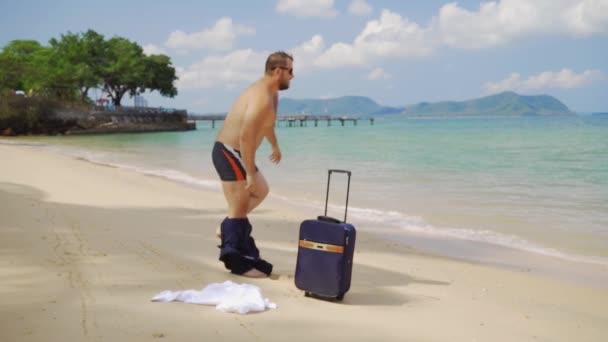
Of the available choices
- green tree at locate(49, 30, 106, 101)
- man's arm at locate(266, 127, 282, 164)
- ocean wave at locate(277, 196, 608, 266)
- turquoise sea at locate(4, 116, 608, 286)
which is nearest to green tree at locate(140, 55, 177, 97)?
green tree at locate(49, 30, 106, 101)

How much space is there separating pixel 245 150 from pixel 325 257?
894 millimetres

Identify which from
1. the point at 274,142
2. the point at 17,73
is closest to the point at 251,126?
the point at 274,142

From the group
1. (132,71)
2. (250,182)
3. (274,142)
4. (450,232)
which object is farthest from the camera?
(132,71)

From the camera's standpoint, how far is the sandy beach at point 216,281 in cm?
304

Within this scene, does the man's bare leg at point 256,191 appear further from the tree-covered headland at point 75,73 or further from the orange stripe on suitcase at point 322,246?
the tree-covered headland at point 75,73

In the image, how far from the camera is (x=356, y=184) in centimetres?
1381

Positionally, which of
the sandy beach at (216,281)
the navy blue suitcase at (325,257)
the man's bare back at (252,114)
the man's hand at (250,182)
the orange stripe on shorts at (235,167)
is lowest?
the sandy beach at (216,281)

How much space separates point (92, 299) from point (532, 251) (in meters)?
5.17

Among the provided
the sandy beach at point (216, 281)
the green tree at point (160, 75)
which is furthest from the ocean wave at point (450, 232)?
the green tree at point (160, 75)

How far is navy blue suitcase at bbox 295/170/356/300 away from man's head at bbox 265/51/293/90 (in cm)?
Result: 80

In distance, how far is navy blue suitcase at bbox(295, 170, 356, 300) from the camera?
12.0ft

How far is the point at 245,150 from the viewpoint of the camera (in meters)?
3.87

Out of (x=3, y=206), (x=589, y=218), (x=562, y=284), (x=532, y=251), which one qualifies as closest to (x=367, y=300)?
(x=562, y=284)

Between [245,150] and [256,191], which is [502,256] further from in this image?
[245,150]
